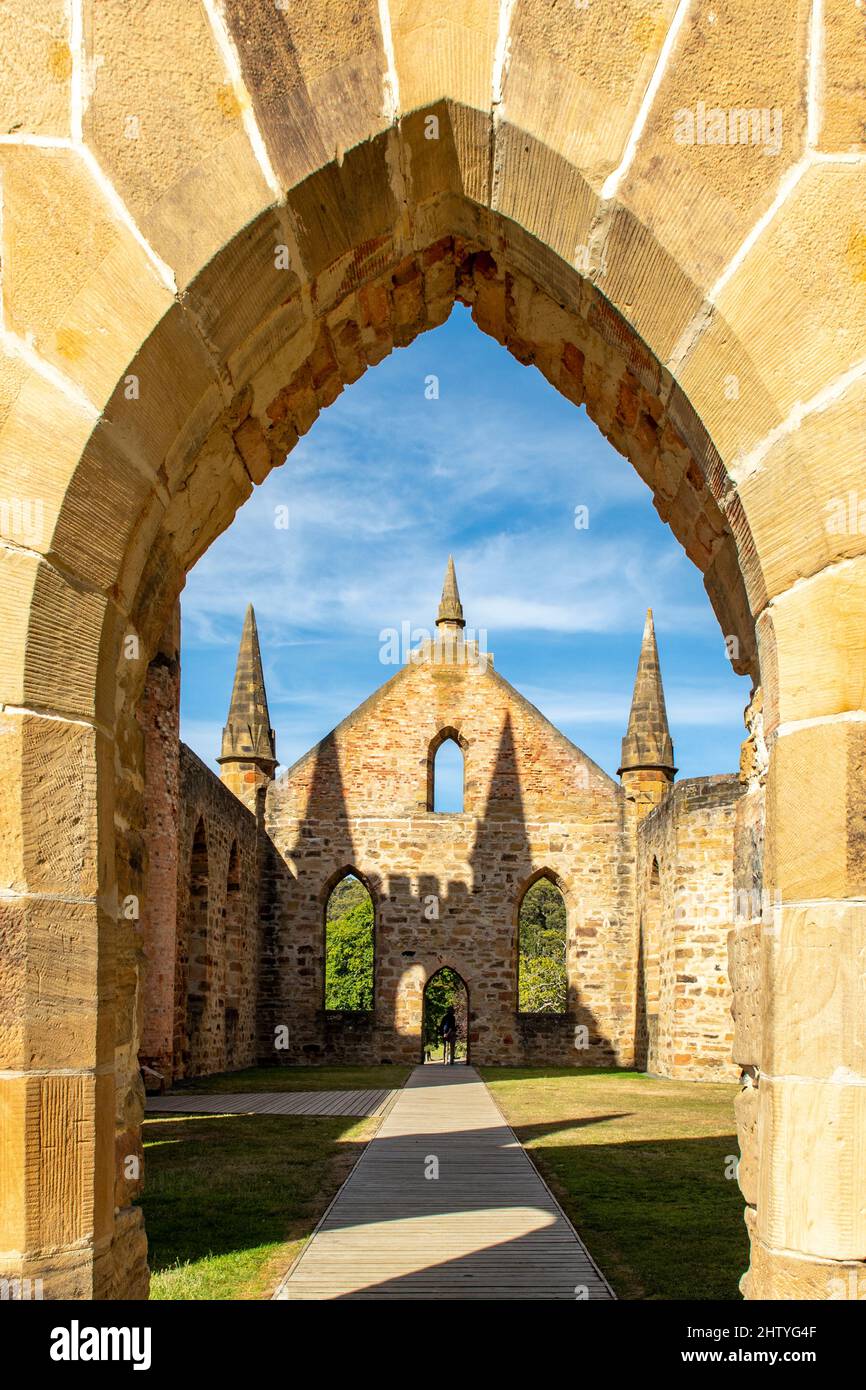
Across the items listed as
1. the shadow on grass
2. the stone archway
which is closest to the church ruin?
the shadow on grass

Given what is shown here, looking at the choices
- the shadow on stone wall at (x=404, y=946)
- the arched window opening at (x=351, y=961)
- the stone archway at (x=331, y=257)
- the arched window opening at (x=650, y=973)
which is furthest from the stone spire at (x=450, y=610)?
the stone archway at (x=331, y=257)

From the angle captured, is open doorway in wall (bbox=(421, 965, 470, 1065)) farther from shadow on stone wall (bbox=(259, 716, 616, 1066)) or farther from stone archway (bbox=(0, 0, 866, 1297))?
stone archway (bbox=(0, 0, 866, 1297))

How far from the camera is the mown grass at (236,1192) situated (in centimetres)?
544

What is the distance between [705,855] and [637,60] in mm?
15987

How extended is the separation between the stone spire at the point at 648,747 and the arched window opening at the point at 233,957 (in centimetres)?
756

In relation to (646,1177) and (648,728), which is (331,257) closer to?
(646,1177)

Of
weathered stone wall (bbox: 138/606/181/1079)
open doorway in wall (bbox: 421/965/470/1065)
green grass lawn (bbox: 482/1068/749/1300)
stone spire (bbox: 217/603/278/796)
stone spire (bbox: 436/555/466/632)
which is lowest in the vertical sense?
open doorway in wall (bbox: 421/965/470/1065)

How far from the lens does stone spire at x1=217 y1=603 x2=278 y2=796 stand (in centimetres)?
2225

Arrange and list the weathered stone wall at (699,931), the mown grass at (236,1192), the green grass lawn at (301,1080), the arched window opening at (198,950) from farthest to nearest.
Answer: the weathered stone wall at (699,931) < the arched window opening at (198,950) < the green grass lawn at (301,1080) < the mown grass at (236,1192)

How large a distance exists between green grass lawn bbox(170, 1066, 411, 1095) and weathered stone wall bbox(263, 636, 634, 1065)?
4.83ft

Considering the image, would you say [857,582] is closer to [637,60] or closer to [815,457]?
[815,457]

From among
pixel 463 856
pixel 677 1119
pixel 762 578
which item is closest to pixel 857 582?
pixel 762 578

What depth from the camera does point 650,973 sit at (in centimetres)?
2014

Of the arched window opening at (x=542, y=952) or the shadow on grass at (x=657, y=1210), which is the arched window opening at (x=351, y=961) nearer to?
the arched window opening at (x=542, y=952)
